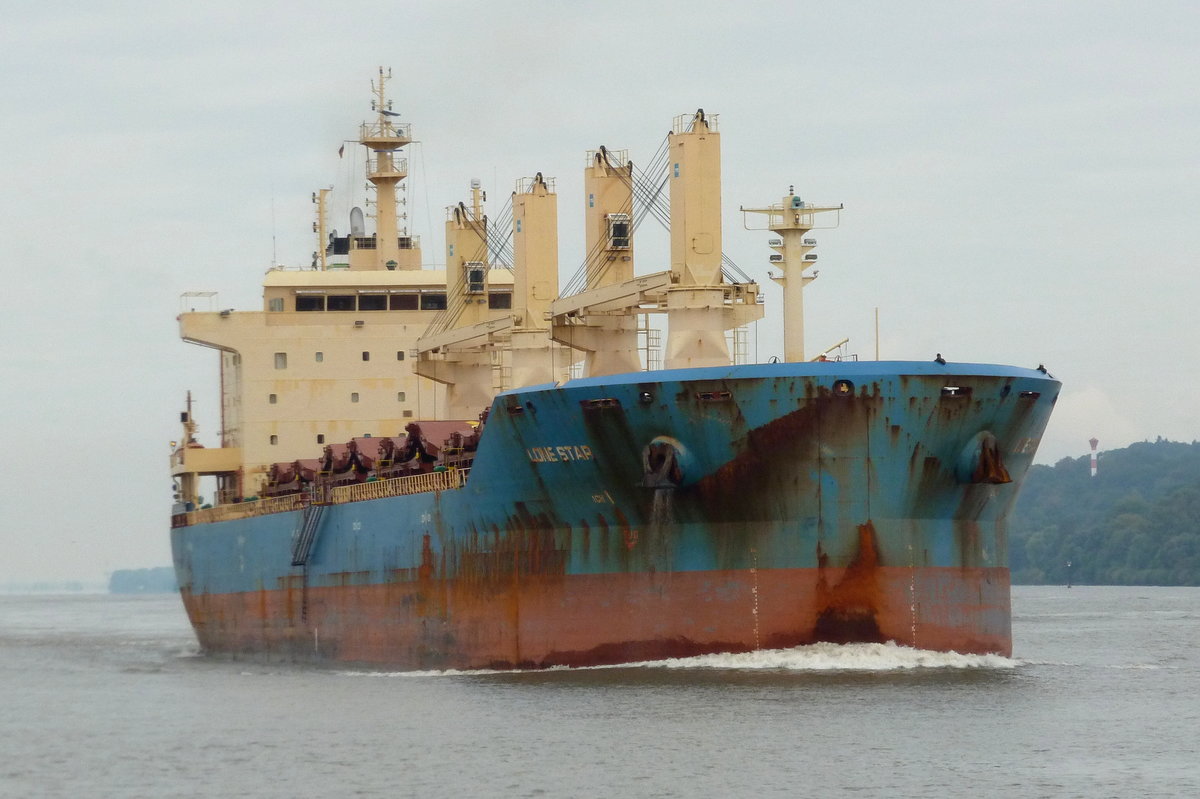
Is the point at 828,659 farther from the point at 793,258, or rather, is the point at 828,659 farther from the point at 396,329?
the point at 396,329

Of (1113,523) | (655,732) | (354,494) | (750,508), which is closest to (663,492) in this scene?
(750,508)

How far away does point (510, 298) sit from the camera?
42.4 meters

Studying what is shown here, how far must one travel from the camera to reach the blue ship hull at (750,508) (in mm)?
25750

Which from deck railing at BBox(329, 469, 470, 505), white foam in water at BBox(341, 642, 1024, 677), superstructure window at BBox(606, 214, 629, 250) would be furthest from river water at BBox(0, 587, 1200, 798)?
superstructure window at BBox(606, 214, 629, 250)

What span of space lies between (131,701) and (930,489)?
12.7 m

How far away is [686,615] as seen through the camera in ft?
86.8

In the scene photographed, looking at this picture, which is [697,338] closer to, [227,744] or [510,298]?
[227,744]

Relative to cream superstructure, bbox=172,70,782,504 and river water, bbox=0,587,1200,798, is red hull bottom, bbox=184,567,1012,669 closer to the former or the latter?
river water, bbox=0,587,1200,798

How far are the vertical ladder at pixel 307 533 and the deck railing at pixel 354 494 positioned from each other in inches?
13.9

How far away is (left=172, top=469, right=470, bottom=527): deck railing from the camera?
31.1 metres

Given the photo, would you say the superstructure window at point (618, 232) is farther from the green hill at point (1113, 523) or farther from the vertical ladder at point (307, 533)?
the green hill at point (1113, 523)

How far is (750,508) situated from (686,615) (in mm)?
1767

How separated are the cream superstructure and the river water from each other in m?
7.63

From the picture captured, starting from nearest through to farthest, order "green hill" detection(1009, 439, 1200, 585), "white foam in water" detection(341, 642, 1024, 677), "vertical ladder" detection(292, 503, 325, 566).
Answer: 1. "white foam in water" detection(341, 642, 1024, 677)
2. "vertical ladder" detection(292, 503, 325, 566)
3. "green hill" detection(1009, 439, 1200, 585)
